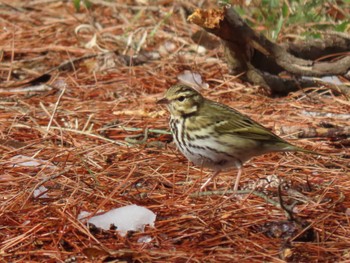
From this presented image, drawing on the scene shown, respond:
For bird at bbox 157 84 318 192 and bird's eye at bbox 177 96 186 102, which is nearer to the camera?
bird at bbox 157 84 318 192

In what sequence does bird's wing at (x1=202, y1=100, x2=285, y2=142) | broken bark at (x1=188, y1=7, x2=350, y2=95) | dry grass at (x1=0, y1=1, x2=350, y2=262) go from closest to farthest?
1. dry grass at (x1=0, y1=1, x2=350, y2=262)
2. bird's wing at (x1=202, y1=100, x2=285, y2=142)
3. broken bark at (x1=188, y1=7, x2=350, y2=95)

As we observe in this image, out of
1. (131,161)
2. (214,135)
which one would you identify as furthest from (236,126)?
(131,161)

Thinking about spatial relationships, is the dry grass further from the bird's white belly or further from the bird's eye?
the bird's eye

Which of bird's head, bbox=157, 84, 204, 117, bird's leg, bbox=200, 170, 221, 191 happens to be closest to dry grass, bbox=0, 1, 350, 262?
bird's leg, bbox=200, 170, 221, 191

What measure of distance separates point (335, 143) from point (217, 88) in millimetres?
1591

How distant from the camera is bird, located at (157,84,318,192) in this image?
421 centimetres

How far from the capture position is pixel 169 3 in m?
8.88

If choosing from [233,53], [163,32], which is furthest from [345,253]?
[163,32]

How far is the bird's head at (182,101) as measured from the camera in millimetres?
4453

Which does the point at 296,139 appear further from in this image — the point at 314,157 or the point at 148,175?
the point at 148,175

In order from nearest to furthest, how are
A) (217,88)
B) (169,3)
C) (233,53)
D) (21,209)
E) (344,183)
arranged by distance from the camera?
1. (21,209)
2. (344,183)
3. (233,53)
4. (217,88)
5. (169,3)

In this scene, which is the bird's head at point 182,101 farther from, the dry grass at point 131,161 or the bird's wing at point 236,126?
the dry grass at point 131,161

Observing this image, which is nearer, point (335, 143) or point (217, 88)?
point (335, 143)

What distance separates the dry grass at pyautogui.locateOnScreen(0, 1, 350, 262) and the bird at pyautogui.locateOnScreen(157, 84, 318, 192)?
0.19 metres
